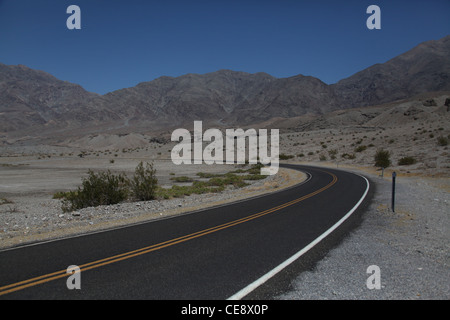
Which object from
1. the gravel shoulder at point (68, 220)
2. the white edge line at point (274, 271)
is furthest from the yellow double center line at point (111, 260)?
the gravel shoulder at point (68, 220)

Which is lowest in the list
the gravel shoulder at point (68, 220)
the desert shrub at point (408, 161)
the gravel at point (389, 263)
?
the gravel shoulder at point (68, 220)

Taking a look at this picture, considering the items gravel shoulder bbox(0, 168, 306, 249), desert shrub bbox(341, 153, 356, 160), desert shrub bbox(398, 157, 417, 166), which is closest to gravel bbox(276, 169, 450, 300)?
gravel shoulder bbox(0, 168, 306, 249)

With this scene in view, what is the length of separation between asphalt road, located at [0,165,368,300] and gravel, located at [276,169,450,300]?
2.86 feet

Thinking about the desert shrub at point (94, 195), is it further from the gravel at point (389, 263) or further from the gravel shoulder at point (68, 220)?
the gravel at point (389, 263)

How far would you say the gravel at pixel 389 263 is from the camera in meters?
4.77

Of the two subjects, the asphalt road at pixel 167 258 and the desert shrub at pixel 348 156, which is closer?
the asphalt road at pixel 167 258

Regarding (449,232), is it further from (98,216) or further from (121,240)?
(98,216)

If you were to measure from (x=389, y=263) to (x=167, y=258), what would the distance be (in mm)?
4829

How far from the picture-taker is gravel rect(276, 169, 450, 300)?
477cm

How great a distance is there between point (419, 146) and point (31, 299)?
1945 inches

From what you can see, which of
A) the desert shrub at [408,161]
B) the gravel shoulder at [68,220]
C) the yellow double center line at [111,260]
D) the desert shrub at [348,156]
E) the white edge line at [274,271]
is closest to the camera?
the white edge line at [274,271]

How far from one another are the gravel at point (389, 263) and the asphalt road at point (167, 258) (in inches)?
34.3

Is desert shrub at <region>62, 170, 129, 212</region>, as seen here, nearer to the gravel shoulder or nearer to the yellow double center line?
the gravel shoulder

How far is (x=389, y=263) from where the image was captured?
6043mm
